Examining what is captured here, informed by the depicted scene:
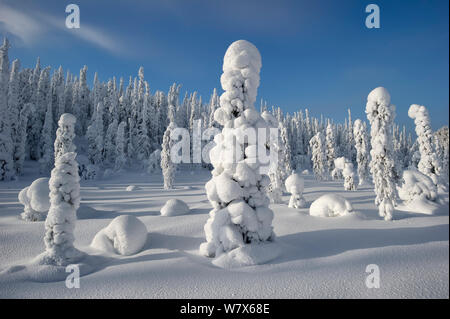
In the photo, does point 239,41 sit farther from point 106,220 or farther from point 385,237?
point 106,220

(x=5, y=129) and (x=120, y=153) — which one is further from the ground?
(x=5, y=129)

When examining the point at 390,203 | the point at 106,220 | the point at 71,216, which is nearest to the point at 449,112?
the point at 71,216

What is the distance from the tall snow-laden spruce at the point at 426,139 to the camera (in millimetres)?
14164

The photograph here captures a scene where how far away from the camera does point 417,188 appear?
12.2m

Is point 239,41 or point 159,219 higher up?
point 239,41

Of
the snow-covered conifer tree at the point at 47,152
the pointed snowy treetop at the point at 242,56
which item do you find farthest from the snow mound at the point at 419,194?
the snow-covered conifer tree at the point at 47,152

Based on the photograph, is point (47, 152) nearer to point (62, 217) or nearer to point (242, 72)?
point (62, 217)

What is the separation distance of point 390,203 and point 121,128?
138ft

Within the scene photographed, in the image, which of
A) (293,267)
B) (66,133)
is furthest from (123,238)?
(66,133)

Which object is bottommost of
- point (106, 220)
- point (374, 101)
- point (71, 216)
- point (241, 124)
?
point (106, 220)

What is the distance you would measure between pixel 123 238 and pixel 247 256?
169 inches

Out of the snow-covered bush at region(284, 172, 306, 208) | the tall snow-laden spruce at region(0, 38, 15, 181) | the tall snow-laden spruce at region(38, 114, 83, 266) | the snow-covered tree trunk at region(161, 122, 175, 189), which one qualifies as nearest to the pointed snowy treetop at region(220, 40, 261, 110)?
the tall snow-laden spruce at region(38, 114, 83, 266)

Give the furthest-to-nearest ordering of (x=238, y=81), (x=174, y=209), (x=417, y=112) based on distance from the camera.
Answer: (x=417, y=112) < (x=174, y=209) < (x=238, y=81)

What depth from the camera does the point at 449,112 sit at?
2307mm
